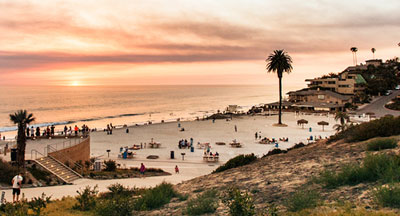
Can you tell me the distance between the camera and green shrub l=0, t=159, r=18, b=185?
14727 millimetres

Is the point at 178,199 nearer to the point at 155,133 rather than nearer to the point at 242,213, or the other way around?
the point at 242,213

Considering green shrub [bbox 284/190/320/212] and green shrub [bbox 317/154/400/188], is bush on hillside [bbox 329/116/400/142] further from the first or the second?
green shrub [bbox 284/190/320/212]

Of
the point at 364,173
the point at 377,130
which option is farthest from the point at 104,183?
the point at 377,130

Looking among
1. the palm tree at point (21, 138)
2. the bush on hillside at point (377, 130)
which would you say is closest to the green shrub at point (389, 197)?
the bush on hillside at point (377, 130)

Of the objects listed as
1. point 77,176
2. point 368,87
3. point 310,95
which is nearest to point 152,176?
point 77,176

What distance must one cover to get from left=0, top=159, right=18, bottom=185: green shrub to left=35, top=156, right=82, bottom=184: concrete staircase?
5.02 ft

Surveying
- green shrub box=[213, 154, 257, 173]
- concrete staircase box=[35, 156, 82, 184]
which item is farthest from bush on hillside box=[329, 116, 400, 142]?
concrete staircase box=[35, 156, 82, 184]

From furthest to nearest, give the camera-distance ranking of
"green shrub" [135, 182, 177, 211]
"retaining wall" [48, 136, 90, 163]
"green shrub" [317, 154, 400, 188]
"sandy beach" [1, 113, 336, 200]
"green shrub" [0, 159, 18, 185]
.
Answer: "retaining wall" [48, 136, 90, 163] → "sandy beach" [1, 113, 336, 200] → "green shrub" [0, 159, 18, 185] → "green shrub" [135, 182, 177, 211] → "green shrub" [317, 154, 400, 188]

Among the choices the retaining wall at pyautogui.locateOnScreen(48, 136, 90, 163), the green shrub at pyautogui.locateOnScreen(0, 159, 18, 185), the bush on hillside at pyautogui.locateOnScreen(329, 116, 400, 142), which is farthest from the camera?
the retaining wall at pyautogui.locateOnScreen(48, 136, 90, 163)

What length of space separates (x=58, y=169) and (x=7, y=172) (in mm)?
2571

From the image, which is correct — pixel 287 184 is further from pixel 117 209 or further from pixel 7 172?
pixel 7 172

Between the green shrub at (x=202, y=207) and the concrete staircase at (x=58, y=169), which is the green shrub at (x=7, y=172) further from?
the green shrub at (x=202, y=207)

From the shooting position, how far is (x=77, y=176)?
56.5 ft

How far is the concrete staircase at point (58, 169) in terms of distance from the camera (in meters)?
16.5
